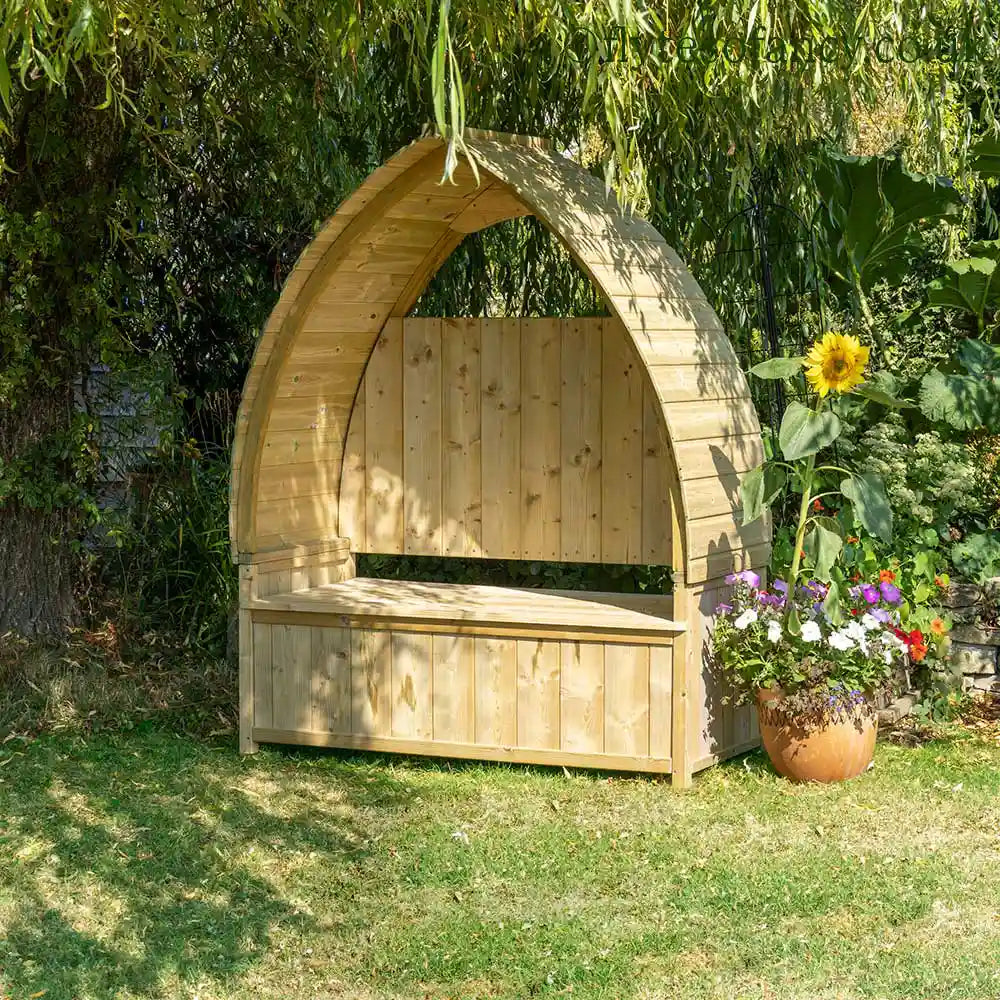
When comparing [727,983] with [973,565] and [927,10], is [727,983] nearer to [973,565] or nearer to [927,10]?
[973,565]

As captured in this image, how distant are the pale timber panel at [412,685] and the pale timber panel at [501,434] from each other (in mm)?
754

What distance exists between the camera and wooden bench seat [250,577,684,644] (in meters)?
5.51

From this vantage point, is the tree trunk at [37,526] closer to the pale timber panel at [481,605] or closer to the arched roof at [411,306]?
the arched roof at [411,306]

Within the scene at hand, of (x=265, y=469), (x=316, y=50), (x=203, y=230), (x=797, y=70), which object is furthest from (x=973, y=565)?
(x=203, y=230)

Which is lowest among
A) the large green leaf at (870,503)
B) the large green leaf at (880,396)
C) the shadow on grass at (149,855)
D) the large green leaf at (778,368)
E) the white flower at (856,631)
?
the shadow on grass at (149,855)

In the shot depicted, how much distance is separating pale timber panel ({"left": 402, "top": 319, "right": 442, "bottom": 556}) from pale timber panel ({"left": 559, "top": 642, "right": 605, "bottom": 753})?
1.15 m

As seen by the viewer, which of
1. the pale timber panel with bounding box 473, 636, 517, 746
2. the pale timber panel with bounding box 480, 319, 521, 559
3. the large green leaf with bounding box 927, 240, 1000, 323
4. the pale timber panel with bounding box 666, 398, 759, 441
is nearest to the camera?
the pale timber panel with bounding box 666, 398, 759, 441

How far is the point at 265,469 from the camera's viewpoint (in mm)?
6215

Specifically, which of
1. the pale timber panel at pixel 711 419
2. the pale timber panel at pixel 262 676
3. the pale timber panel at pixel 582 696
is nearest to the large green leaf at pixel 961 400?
the pale timber panel at pixel 711 419

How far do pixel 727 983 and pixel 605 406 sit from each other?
286 centimetres

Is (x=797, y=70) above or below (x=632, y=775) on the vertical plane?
above

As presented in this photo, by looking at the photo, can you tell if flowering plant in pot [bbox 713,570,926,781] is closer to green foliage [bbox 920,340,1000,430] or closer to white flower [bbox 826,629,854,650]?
white flower [bbox 826,629,854,650]

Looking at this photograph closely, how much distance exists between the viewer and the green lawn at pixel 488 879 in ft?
12.8

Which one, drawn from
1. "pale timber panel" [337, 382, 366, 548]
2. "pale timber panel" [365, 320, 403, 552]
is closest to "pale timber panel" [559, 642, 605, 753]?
"pale timber panel" [365, 320, 403, 552]
